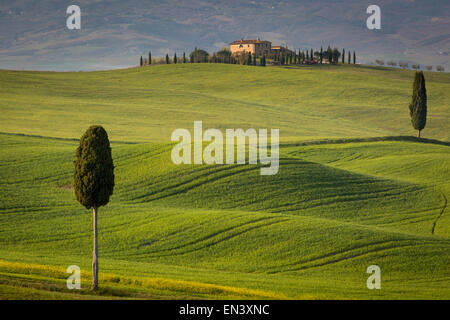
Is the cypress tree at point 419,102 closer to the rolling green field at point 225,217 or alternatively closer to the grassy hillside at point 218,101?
the rolling green field at point 225,217

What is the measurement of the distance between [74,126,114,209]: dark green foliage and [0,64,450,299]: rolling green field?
135 inches

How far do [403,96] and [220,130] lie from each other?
50.4m

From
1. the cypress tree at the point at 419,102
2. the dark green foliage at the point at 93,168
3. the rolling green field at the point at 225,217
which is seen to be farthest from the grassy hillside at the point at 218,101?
the dark green foliage at the point at 93,168

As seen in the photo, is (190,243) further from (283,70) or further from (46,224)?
(283,70)

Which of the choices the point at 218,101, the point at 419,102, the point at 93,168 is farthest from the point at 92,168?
the point at 218,101

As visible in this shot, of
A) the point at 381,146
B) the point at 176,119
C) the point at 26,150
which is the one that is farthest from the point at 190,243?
the point at 176,119

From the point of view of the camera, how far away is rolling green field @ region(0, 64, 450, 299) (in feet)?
83.2

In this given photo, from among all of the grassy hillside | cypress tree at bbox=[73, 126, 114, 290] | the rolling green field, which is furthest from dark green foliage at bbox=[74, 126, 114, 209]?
the grassy hillside

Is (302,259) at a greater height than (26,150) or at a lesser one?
lesser

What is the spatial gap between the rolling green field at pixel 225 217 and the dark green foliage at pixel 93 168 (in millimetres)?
3429

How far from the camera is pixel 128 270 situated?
26750 mm

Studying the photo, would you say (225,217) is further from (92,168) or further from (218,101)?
(218,101)

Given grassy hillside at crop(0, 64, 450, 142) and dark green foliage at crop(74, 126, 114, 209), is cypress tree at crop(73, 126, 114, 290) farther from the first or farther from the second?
grassy hillside at crop(0, 64, 450, 142)

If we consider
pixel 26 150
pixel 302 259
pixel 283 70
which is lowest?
pixel 302 259
